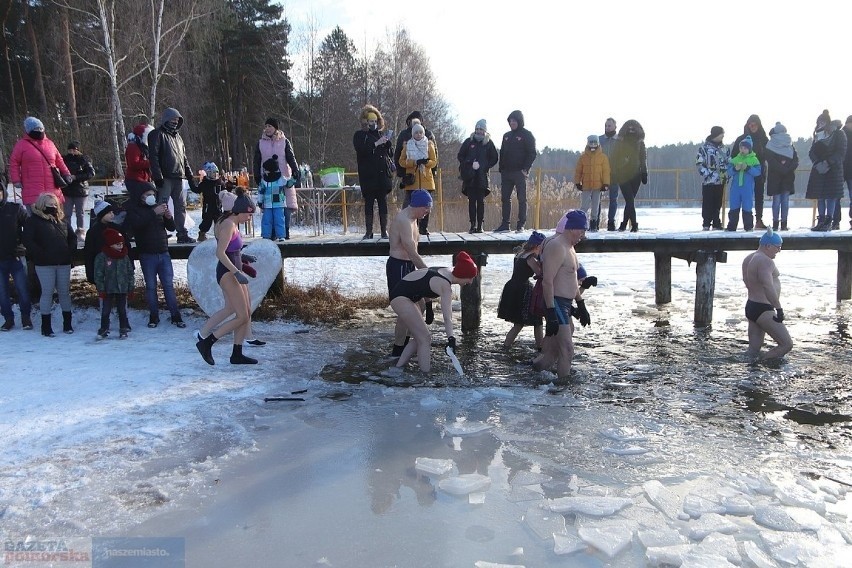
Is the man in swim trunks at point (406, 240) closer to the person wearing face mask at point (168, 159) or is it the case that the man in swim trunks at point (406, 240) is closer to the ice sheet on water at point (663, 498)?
the person wearing face mask at point (168, 159)

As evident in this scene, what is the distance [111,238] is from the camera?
7535 millimetres

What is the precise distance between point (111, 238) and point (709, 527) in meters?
7.01

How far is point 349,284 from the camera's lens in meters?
12.3

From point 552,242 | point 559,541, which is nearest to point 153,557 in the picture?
point 559,541

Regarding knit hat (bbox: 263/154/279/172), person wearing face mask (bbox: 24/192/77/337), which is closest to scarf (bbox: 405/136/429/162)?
knit hat (bbox: 263/154/279/172)

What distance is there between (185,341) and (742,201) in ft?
29.1

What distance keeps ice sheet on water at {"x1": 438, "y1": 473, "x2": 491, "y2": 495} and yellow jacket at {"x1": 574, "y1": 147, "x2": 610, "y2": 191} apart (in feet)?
23.5

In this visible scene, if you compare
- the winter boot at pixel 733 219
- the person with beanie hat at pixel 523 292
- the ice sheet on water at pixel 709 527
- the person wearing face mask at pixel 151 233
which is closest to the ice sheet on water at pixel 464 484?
the ice sheet on water at pixel 709 527

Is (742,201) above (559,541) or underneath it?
above

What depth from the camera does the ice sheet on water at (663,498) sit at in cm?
361

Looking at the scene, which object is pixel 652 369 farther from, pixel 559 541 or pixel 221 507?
pixel 221 507

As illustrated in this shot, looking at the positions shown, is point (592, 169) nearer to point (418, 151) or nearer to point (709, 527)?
point (418, 151)

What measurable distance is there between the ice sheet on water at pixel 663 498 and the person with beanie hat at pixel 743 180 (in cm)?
756

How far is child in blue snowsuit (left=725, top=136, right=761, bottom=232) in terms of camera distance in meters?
10.1
